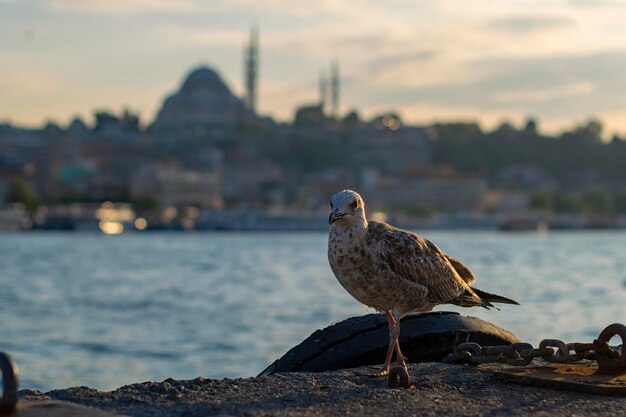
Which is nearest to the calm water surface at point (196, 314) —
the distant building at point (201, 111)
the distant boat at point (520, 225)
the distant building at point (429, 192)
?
the distant boat at point (520, 225)

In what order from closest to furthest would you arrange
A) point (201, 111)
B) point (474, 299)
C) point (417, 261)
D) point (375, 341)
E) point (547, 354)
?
point (417, 261)
point (547, 354)
point (474, 299)
point (375, 341)
point (201, 111)

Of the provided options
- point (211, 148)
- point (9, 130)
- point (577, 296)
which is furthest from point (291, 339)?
point (9, 130)

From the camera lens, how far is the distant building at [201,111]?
151 m

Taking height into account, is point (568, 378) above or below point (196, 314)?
above

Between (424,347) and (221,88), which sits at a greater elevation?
(221,88)

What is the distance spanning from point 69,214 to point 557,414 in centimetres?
10370

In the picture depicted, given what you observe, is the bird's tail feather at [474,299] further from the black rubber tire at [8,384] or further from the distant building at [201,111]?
the distant building at [201,111]

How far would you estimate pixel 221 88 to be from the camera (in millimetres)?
152250

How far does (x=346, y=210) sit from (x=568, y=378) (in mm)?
866

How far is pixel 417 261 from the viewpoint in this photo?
412 centimetres

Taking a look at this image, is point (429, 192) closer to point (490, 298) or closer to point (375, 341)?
point (375, 341)

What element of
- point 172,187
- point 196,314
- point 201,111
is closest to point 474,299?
point 196,314

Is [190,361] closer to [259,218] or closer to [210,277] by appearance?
[210,277]

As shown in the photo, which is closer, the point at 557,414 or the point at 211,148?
the point at 557,414
